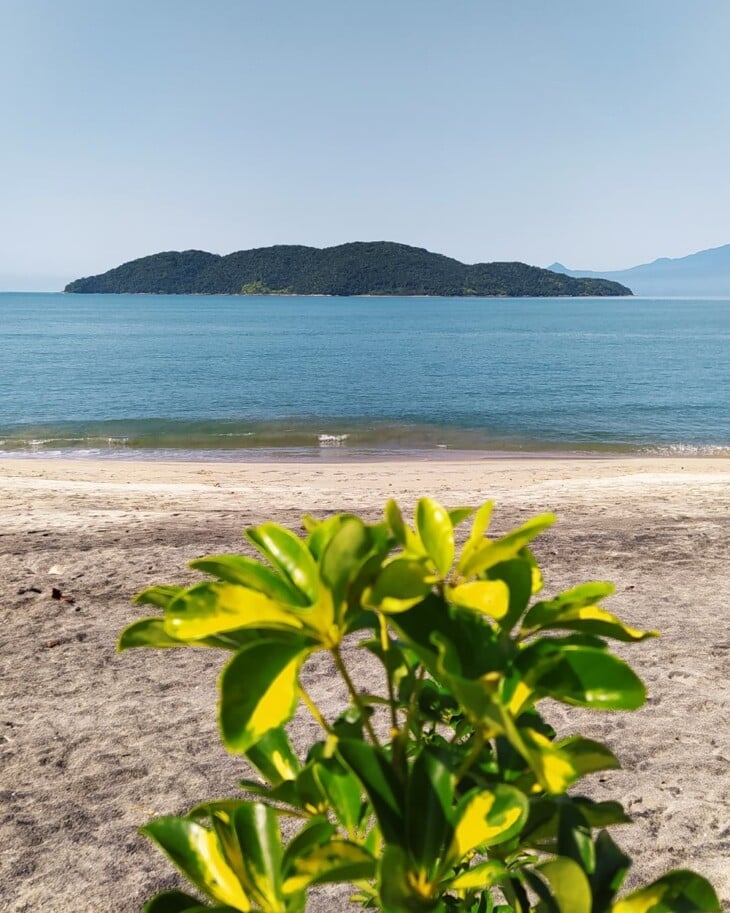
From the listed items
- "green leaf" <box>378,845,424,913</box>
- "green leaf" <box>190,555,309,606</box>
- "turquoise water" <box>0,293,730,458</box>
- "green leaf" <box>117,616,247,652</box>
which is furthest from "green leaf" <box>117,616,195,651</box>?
"turquoise water" <box>0,293,730,458</box>

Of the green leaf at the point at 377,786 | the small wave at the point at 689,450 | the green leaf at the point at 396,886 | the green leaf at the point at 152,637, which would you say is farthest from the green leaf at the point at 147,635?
the small wave at the point at 689,450

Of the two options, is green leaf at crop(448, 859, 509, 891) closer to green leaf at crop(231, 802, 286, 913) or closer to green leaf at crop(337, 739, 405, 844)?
green leaf at crop(337, 739, 405, 844)

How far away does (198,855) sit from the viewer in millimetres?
1093

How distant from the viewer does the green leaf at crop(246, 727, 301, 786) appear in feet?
4.15

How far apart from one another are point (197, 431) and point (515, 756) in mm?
27507

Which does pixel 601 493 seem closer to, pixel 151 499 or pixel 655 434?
pixel 151 499

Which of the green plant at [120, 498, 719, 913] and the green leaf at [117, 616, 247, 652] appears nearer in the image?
the green plant at [120, 498, 719, 913]

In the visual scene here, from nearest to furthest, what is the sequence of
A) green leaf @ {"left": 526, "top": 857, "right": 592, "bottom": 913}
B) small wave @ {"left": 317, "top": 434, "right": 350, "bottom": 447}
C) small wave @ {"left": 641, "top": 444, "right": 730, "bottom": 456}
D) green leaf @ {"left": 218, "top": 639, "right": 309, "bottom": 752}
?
green leaf @ {"left": 218, "top": 639, "right": 309, "bottom": 752}, green leaf @ {"left": 526, "top": 857, "right": 592, "bottom": 913}, small wave @ {"left": 641, "top": 444, "right": 730, "bottom": 456}, small wave @ {"left": 317, "top": 434, "right": 350, "bottom": 447}

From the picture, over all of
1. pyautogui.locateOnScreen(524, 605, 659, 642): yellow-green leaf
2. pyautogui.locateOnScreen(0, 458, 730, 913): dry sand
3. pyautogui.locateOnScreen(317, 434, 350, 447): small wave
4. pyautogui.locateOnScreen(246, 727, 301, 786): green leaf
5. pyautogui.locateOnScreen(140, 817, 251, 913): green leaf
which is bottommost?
pyautogui.locateOnScreen(317, 434, 350, 447): small wave

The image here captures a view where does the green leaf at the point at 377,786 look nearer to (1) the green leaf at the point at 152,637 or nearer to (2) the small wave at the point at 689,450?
(1) the green leaf at the point at 152,637

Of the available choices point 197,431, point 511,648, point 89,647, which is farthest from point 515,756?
point 197,431

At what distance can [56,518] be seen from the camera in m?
9.70

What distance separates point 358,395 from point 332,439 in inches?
470

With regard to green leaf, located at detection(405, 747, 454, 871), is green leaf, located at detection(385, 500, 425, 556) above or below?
above
